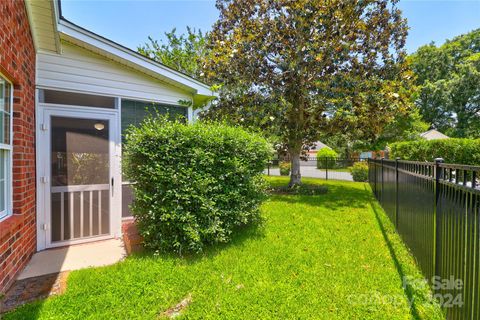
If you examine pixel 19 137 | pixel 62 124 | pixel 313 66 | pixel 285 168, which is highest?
pixel 313 66

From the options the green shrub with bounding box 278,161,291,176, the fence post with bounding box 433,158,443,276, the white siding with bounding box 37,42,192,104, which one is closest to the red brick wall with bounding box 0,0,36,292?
the white siding with bounding box 37,42,192,104

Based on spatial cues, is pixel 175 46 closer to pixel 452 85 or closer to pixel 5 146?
pixel 5 146

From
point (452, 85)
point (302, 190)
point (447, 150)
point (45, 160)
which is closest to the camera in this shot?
point (45, 160)

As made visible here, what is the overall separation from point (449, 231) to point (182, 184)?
122 inches

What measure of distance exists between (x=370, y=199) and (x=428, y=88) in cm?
2879

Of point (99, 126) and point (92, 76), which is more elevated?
point (92, 76)

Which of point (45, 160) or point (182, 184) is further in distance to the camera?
point (45, 160)

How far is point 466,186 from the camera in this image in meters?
1.80

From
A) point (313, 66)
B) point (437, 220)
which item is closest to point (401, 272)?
point (437, 220)

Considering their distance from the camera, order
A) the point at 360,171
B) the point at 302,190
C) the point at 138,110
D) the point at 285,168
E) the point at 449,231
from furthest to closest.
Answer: the point at 285,168 < the point at 360,171 < the point at 302,190 < the point at 138,110 < the point at 449,231

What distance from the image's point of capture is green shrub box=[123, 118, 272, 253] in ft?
11.8

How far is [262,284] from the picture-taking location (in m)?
2.94

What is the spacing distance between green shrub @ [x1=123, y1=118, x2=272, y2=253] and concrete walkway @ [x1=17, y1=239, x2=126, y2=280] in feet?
2.21

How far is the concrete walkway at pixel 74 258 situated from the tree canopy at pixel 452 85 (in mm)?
31209
